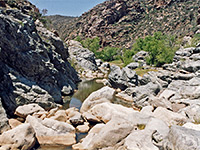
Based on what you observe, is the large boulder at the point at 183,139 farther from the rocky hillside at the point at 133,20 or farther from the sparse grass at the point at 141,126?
the rocky hillside at the point at 133,20

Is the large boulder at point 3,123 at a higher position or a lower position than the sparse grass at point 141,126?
higher

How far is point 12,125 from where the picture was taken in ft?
51.3

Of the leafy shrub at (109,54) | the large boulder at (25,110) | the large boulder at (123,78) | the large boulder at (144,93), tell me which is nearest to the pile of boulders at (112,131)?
the large boulder at (25,110)

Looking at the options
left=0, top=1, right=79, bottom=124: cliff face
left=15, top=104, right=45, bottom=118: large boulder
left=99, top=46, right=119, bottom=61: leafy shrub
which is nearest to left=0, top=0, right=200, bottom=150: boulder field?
left=0, top=1, right=79, bottom=124: cliff face

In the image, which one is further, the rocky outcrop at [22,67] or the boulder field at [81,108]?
the rocky outcrop at [22,67]

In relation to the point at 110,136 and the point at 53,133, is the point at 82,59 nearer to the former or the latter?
the point at 53,133

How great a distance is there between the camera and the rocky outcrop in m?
19.5

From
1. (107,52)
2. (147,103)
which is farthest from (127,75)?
(107,52)

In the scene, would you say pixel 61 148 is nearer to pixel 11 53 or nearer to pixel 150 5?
pixel 11 53

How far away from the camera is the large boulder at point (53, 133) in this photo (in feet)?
43.8

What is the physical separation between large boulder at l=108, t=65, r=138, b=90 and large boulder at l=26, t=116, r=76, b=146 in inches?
830

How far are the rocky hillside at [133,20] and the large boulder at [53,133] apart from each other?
370 feet

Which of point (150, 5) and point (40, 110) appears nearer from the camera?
point (40, 110)

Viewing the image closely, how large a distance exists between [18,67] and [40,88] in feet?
15.3
